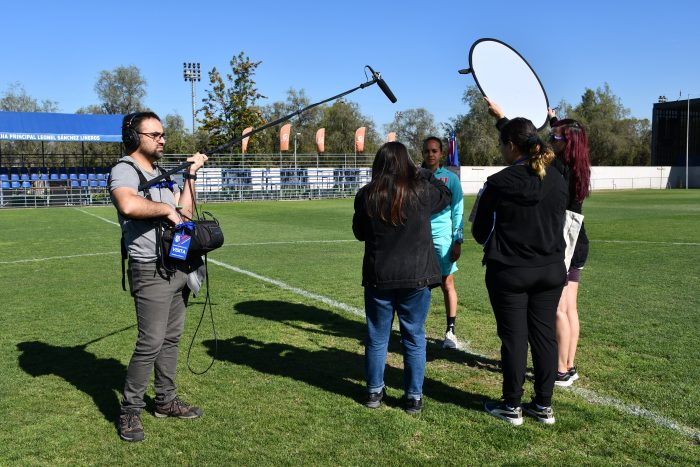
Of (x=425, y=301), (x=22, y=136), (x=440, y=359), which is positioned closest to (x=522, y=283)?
(x=425, y=301)

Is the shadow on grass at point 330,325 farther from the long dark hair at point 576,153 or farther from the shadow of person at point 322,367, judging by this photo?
the long dark hair at point 576,153

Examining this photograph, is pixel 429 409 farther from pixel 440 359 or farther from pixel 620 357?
pixel 620 357

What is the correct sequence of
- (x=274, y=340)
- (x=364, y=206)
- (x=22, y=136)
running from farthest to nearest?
(x=22, y=136) → (x=274, y=340) → (x=364, y=206)

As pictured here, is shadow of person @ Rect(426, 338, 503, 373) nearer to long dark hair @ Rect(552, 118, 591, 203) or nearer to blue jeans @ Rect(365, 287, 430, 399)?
blue jeans @ Rect(365, 287, 430, 399)

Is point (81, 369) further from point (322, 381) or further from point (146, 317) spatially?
point (322, 381)

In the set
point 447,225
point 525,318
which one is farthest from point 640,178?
point 525,318

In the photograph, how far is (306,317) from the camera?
732 cm

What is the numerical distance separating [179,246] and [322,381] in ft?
6.16

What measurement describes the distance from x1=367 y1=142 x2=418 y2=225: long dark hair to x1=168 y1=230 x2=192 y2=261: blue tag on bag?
127 centimetres

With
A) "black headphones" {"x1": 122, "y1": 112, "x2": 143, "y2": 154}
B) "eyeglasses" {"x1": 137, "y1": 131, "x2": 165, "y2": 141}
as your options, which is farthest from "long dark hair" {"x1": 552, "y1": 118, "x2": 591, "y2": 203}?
"black headphones" {"x1": 122, "y1": 112, "x2": 143, "y2": 154}

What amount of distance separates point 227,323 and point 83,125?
114 ft

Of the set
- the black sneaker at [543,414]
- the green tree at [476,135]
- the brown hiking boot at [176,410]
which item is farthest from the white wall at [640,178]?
the brown hiking boot at [176,410]

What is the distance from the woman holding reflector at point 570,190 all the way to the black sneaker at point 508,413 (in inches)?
34.7

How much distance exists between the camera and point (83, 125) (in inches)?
1464
